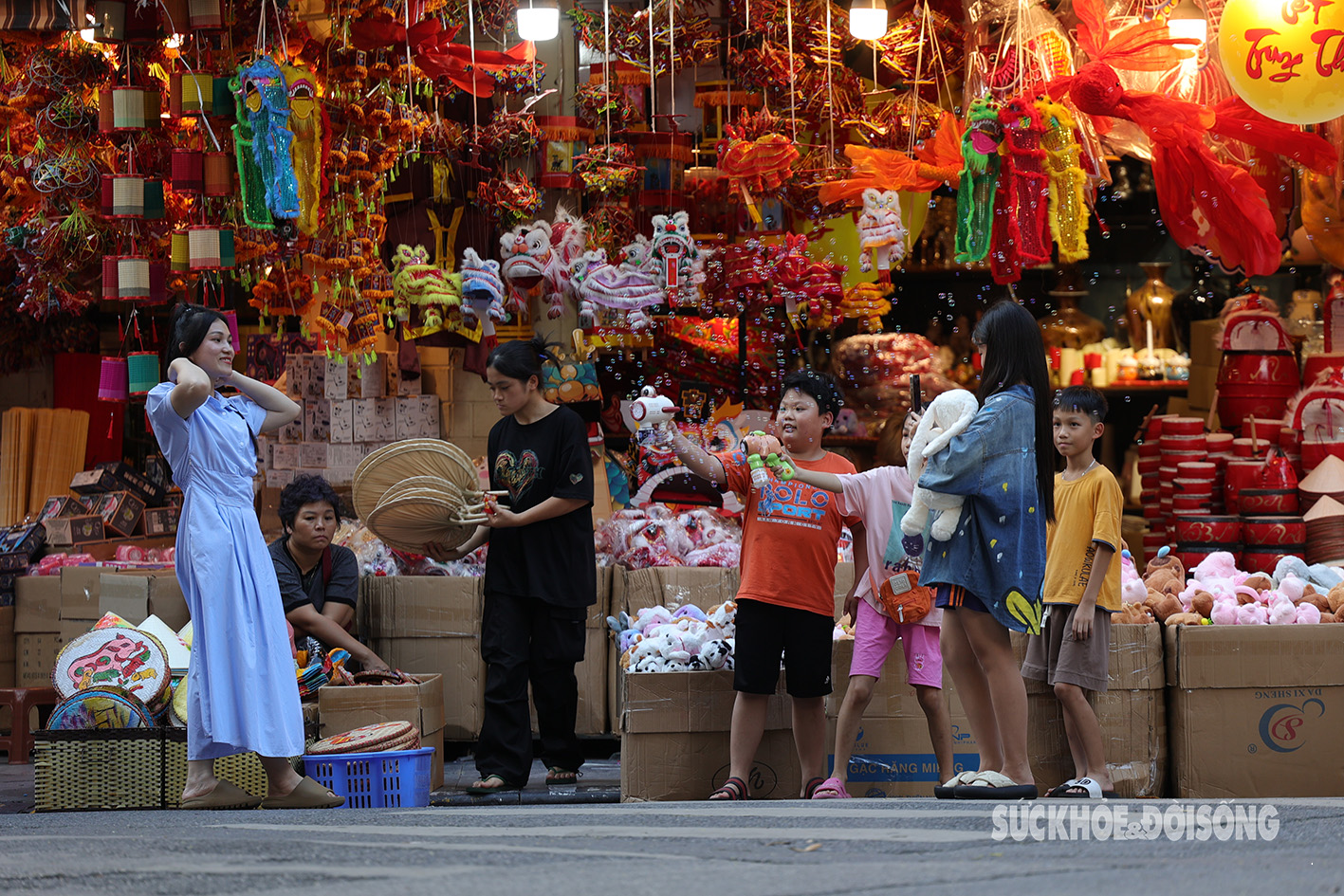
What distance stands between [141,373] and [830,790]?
315 cm

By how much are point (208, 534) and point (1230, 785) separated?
3186mm

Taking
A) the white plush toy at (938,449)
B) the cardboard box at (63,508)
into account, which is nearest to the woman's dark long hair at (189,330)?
the white plush toy at (938,449)

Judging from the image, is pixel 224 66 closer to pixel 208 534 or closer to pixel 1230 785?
pixel 208 534

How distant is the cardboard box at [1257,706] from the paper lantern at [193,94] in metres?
3.85

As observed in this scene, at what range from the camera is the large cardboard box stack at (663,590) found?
220 inches

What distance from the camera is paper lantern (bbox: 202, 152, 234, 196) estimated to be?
512cm

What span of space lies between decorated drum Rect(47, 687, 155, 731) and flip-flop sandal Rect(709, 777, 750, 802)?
1.72 m

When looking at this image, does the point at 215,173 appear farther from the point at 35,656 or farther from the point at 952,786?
the point at 952,786

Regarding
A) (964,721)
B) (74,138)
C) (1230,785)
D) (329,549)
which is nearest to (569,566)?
(329,549)

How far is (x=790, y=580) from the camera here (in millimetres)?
4164

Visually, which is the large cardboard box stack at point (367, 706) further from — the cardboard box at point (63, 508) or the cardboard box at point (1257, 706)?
the cardboard box at point (63, 508)

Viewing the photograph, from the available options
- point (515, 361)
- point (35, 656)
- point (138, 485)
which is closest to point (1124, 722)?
point (515, 361)

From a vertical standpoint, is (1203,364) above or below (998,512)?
above

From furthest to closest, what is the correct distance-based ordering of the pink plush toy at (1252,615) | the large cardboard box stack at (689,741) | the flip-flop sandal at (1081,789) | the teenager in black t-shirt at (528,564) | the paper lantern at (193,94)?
the paper lantern at (193,94), the teenager in black t-shirt at (528,564), the pink plush toy at (1252,615), the large cardboard box stack at (689,741), the flip-flop sandal at (1081,789)
